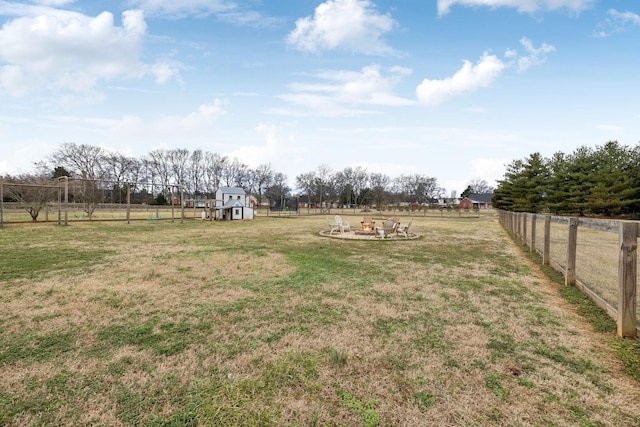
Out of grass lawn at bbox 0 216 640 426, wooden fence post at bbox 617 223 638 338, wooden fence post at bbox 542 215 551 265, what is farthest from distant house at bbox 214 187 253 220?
wooden fence post at bbox 617 223 638 338

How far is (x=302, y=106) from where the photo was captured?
2512 centimetres

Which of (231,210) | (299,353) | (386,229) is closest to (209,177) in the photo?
(231,210)

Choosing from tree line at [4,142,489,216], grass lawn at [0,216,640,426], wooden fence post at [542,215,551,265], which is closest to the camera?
grass lawn at [0,216,640,426]

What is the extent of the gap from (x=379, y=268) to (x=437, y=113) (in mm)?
19622

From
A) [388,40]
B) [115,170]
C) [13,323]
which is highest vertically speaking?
[388,40]

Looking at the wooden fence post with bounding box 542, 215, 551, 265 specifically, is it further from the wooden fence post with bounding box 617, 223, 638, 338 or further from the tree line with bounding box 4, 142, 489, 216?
the tree line with bounding box 4, 142, 489, 216

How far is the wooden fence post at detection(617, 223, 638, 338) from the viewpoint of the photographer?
3285mm

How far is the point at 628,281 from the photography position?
3311mm

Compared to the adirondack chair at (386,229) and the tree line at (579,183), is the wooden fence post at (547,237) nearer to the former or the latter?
the adirondack chair at (386,229)

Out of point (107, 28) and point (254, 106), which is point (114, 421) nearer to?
point (107, 28)

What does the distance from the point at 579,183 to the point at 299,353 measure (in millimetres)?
41912

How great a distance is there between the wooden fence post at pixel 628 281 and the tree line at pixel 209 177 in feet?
97.9

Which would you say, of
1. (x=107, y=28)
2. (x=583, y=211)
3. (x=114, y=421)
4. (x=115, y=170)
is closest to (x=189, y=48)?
(x=107, y=28)

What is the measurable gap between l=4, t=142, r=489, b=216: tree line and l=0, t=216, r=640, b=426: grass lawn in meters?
25.0
